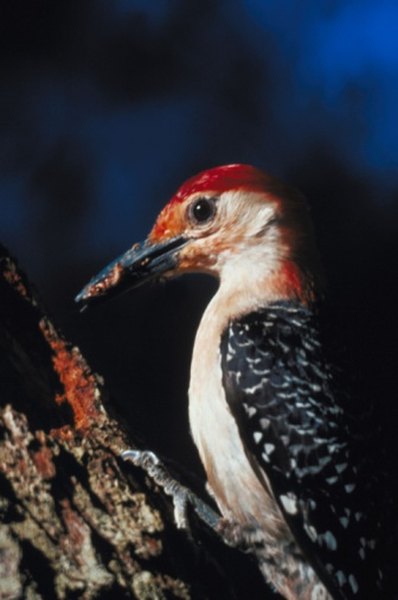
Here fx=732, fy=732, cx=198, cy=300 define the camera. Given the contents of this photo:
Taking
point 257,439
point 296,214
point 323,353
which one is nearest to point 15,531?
point 257,439

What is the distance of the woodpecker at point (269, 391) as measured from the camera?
91.0 inches

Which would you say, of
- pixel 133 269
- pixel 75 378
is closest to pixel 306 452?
pixel 75 378

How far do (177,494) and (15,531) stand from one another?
0.64 meters

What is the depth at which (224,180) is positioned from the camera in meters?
2.70

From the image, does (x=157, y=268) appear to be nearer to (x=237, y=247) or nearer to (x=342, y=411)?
(x=237, y=247)

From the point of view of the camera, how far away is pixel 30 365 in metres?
2.07

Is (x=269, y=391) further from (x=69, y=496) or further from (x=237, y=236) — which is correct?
(x=69, y=496)

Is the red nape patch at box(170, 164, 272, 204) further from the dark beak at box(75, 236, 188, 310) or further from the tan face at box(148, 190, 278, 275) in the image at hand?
the dark beak at box(75, 236, 188, 310)

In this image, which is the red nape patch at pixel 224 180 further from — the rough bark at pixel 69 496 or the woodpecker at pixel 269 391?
the rough bark at pixel 69 496

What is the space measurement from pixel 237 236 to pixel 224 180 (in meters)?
0.21

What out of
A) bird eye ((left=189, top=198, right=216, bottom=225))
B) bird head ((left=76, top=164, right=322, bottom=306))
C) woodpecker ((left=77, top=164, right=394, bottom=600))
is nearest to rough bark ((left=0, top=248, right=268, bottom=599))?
woodpecker ((left=77, top=164, right=394, bottom=600))

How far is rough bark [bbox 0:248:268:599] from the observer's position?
1.70 meters

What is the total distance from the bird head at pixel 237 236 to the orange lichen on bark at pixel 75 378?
53 cm

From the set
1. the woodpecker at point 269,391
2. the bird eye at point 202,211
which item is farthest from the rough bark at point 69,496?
the bird eye at point 202,211
